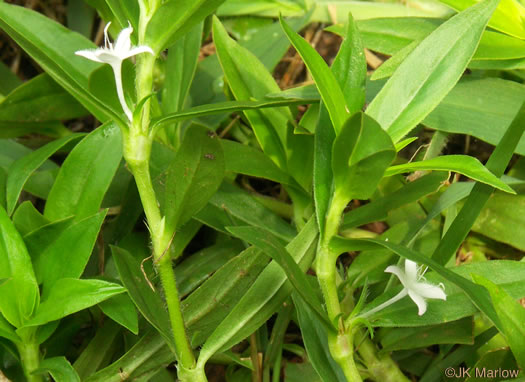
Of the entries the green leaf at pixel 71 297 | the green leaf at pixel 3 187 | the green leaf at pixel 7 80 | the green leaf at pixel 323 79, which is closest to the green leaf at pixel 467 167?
the green leaf at pixel 323 79

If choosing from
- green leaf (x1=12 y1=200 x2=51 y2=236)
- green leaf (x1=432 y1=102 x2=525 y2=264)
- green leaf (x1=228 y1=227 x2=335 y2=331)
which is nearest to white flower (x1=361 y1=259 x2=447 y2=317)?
green leaf (x1=228 y1=227 x2=335 y2=331)

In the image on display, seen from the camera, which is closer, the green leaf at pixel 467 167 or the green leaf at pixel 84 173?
the green leaf at pixel 467 167

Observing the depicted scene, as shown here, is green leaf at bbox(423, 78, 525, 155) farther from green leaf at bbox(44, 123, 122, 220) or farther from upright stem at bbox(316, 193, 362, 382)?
green leaf at bbox(44, 123, 122, 220)

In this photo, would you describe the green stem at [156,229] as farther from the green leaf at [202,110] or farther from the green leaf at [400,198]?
the green leaf at [400,198]

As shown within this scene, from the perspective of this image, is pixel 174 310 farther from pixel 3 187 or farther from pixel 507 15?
pixel 507 15

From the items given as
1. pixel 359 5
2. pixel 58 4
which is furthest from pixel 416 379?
pixel 58 4

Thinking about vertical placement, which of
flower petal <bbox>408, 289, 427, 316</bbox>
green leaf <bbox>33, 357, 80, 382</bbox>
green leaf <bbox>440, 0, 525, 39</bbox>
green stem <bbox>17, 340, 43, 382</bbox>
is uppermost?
green leaf <bbox>440, 0, 525, 39</bbox>
